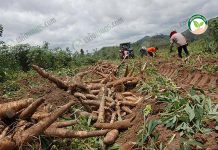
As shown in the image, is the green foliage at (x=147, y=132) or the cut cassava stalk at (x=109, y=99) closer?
the green foliage at (x=147, y=132)

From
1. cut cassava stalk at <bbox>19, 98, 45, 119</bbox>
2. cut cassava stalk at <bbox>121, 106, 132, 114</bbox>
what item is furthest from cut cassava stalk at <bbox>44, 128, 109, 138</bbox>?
cut cassava stalk at <bbox>121, 106, 132, 114</bbox>

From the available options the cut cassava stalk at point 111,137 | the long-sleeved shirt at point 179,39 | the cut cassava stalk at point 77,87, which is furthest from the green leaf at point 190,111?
the long-sleeved shirt at point 179,39

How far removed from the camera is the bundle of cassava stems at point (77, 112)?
3.59 metres

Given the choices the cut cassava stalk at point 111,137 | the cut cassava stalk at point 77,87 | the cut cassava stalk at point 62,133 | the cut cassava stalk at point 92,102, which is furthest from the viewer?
the cut cassava stalk at point 77,87

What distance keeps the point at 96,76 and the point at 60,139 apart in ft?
18.1

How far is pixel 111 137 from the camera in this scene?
167 inches

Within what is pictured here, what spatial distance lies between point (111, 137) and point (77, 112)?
51.2 inches

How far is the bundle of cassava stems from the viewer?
3.59m

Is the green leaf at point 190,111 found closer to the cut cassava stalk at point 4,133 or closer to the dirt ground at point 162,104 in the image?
the dirt ground at point 162,104

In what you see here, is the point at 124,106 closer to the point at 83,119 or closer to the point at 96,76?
the point at 83,119

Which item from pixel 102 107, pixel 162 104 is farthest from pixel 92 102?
pixel 162 104

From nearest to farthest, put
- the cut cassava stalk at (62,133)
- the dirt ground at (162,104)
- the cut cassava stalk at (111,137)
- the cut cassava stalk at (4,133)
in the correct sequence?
the dirt ground at (162,104)
the cut cassava stalk at (4,133)
the cut cassava stalk at (62,133)
the cut cassava stalk at (111,137)

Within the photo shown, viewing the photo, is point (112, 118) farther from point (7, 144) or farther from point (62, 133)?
point (7, 144)

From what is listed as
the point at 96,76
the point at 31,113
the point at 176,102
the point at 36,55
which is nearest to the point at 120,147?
the point at 176,102
